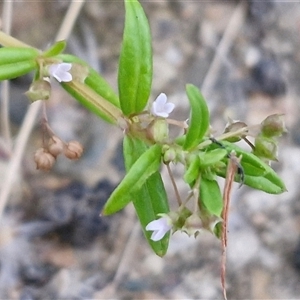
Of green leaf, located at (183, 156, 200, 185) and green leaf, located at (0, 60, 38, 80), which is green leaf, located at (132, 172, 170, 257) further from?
green leaf, located at (0, 60, 38, 80)

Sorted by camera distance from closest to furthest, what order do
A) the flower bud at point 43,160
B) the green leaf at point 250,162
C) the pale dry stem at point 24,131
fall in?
the green leaf at point 250,162 → the flower bud at point 43,160 → the pale dry stem at point 24,131

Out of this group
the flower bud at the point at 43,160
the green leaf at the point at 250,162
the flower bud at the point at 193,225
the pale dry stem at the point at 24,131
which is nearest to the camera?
the flower bud at the point at 193,225

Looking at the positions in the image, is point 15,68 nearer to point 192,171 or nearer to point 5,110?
point 192,171

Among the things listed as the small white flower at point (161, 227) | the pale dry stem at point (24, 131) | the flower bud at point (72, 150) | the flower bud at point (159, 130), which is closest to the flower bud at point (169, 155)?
the flower bud at point (159, 130)

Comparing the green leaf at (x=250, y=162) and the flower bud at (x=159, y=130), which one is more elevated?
the flower bud at (x=159, y=130)

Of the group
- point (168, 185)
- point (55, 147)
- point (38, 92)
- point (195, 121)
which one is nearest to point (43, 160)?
point (55, 147)

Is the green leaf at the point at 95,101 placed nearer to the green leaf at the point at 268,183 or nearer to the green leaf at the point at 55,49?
the green leaf at the point at 55,49
